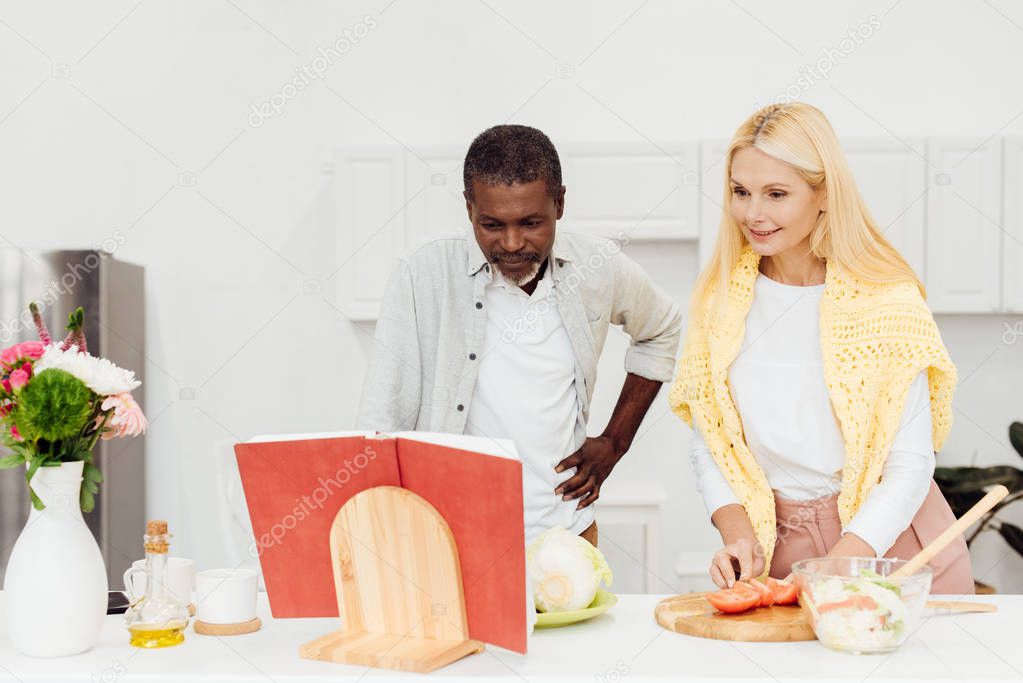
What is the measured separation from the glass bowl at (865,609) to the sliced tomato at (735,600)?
0.14 m

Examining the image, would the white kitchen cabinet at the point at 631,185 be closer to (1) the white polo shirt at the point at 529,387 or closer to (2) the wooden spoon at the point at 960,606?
(1) the white polo shirt at the point at 529,387

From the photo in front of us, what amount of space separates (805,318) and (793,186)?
26cm

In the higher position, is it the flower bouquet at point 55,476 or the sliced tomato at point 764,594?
the flower bouquet at point 55,476

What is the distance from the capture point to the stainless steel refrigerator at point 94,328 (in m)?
3.47

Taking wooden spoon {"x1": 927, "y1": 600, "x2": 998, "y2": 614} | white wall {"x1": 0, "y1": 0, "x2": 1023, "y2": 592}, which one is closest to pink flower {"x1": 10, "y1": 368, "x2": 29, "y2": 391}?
wooden spoon {"x1": 927, "y1": 600, "x2": 998, "y2": 614}

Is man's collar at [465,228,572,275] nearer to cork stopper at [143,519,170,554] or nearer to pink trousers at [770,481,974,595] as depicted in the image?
pink trousers at [770,481,974,595]

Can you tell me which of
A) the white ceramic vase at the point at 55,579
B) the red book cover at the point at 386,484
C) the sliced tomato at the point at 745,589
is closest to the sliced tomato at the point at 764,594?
the sliced tomato at the point at 745,589

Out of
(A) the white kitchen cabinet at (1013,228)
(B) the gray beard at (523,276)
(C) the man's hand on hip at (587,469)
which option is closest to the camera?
(B) the gray beard at (523,276)

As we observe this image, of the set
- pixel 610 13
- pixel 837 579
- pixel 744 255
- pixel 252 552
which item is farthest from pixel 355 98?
pixel 837 579

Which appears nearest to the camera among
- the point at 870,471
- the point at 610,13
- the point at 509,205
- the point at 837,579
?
the point at 837,579

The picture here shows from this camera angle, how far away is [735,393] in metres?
2.04

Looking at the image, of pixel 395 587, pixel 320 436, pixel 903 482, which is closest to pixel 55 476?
pixel 320 436

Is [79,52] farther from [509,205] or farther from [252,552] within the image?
[509,205]

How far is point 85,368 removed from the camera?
1.49m
